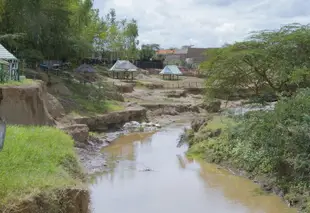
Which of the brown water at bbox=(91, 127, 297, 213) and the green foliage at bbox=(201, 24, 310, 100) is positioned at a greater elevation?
the green foliage at bbox=(201, 24, 310, 100)

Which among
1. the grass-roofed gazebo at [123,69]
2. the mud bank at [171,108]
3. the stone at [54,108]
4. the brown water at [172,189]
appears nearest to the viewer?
the brown water at [172,189]

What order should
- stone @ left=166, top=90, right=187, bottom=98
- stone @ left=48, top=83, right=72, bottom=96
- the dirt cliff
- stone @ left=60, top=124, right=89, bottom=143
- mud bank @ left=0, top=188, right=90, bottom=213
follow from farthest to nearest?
stone @ left=166, top=90, right=187, bottom=98, stone @ left=48, top=83, right=72, bottom=96, stone @ left=60, top=124, right=89, bottom=143, the dirt cliff, mud bank @ left=0, top=188, right=90, bottom=213

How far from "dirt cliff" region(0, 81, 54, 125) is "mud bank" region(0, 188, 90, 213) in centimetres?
1206

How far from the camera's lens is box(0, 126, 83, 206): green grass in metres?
6.89

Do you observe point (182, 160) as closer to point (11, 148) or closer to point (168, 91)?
point (11, 148)

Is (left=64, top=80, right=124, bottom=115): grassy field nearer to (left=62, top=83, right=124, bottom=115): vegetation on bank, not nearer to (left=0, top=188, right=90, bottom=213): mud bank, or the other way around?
(left=62, top=83, right=124, bottom=115): vegetation on bank

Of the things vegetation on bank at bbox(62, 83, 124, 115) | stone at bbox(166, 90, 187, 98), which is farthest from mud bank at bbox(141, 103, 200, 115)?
stone at bbox(166, 90, 187, 98)

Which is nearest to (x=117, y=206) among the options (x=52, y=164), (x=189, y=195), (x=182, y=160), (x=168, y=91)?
(x=189, y=195)

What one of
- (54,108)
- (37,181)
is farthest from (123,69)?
(37,181)

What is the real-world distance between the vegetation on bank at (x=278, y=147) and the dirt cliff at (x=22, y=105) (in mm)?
8366

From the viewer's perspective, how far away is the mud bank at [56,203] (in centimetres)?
650

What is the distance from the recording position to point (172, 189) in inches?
660

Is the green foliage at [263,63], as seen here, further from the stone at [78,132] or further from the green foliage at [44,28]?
the green foliage at [44,28]

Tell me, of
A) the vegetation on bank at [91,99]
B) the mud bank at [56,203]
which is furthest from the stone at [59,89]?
the mud bank at [56,203]
